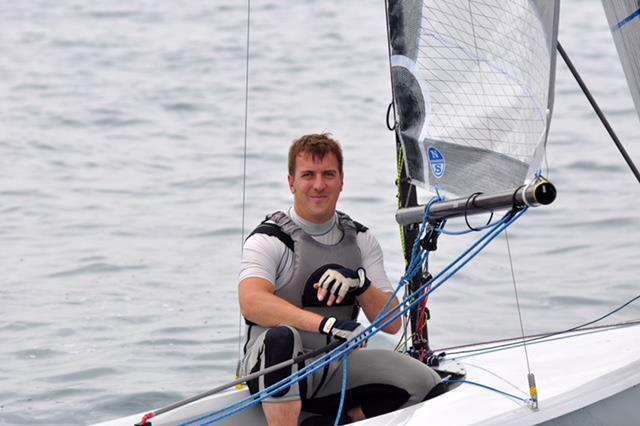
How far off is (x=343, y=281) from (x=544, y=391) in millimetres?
561

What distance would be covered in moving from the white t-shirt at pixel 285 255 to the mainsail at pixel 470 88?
0.77ft

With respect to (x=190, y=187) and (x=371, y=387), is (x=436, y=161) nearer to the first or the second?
(x=371, y=387)

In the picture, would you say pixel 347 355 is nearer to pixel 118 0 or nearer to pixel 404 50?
pixel 404 50

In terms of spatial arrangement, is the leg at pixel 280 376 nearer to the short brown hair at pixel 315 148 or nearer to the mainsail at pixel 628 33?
the short brown hair at pixel 315 148

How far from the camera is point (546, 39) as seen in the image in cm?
315

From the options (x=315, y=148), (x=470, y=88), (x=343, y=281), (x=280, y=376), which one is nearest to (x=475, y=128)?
(x=470, y=88)

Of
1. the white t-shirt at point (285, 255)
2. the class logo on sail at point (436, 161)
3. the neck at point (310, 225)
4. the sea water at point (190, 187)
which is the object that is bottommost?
the white t-shirt at point (285, 255)

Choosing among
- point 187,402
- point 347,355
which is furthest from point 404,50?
point 187,402

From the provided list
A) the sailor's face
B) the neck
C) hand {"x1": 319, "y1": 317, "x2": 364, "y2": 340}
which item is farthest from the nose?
hand {"x1": 319, "y1": 317, "x2": 364, "y2": 340}

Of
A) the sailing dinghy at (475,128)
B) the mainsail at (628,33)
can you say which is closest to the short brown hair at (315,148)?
the sailing dinghy at (475,128)

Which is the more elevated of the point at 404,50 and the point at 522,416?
the point at 404,50

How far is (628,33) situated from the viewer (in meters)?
3.18

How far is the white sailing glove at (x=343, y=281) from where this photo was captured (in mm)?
3021

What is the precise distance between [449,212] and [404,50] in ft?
1.78
